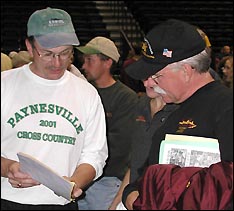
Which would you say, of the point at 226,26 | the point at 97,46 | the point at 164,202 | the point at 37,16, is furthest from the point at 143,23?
the point at 164,202

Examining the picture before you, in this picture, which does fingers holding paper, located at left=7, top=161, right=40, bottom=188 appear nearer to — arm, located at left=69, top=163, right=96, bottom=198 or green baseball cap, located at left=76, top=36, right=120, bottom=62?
arm, located at left=69, top=163, right=96, bottom=198

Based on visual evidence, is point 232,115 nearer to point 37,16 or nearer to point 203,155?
point 203,155

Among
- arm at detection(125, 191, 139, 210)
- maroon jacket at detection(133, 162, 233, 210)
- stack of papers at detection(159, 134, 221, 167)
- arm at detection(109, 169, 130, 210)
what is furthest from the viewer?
arm at detection(109, 169, 130, 210)

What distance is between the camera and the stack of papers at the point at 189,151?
1999 mm

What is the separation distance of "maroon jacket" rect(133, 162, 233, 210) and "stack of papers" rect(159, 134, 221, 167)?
0.08 meters

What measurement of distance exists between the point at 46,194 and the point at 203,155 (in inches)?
37.3

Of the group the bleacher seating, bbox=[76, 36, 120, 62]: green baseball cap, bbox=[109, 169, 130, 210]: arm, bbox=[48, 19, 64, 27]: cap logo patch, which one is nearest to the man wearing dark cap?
bbox=[48, 19, 64, 27]: cap logo patch

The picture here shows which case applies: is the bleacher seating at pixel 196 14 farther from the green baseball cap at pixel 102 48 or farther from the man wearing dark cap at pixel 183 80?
the man wearing dark cap at pixel 183 80

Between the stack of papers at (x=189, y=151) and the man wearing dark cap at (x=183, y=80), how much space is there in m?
0.02

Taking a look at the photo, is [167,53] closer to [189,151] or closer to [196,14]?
[189,151]

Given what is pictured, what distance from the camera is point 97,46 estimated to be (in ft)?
14.2

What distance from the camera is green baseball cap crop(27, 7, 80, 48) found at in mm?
2711

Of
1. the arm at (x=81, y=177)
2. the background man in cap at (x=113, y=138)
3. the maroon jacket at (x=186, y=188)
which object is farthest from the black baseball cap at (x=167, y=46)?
the background man in cap at (x=113, y=138)

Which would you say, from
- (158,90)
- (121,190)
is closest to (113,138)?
(121,190)
